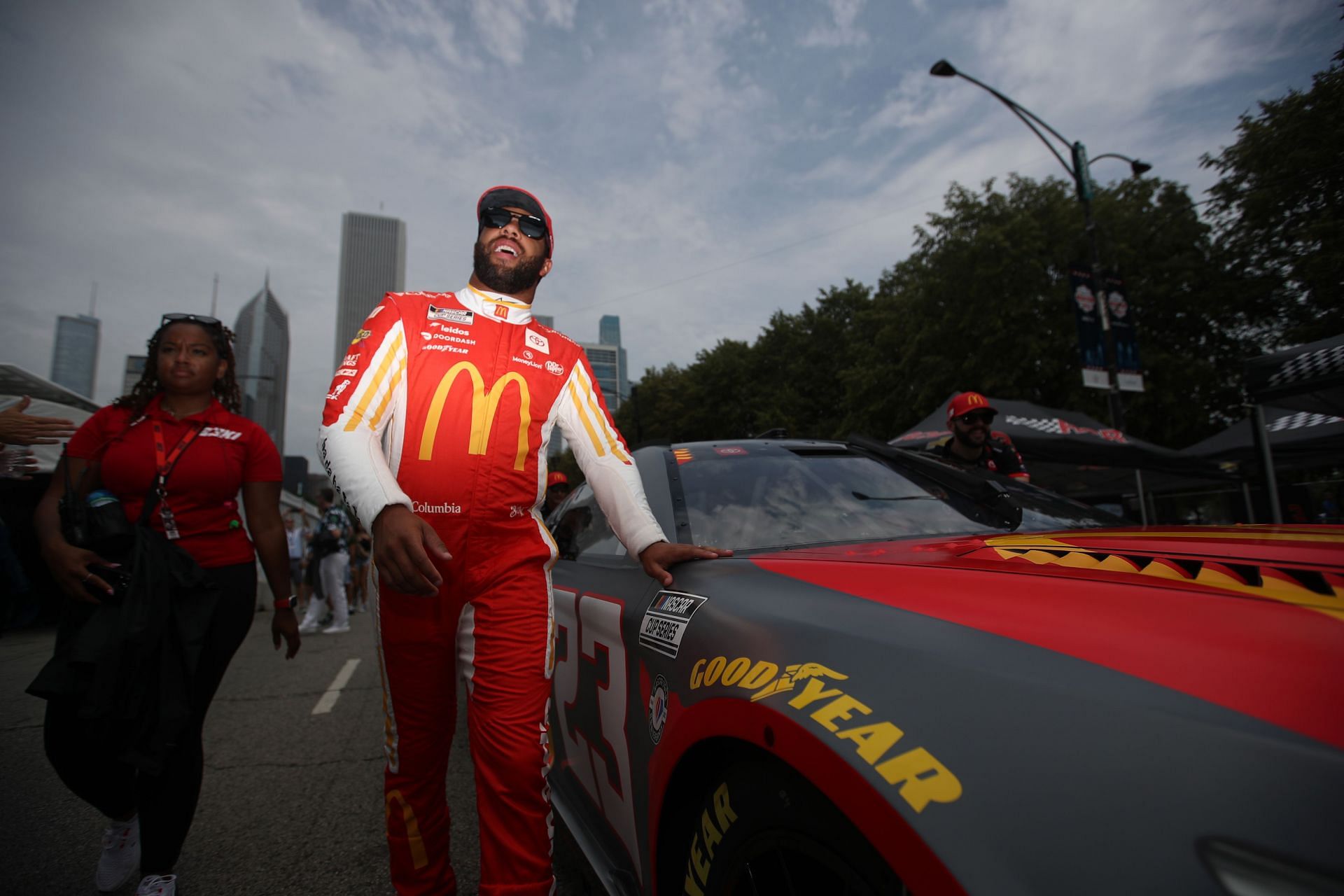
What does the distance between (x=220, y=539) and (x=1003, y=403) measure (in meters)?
8.54

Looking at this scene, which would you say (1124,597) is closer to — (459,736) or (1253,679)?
(1253,679)

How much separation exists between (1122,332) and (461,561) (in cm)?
1072

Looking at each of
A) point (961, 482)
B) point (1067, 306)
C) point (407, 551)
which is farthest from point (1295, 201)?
point (1067, 306)

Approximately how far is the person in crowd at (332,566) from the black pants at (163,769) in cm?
692

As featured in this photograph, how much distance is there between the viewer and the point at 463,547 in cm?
167

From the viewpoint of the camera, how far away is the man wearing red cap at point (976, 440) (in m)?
4.14

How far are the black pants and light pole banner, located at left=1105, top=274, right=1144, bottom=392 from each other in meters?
10.4

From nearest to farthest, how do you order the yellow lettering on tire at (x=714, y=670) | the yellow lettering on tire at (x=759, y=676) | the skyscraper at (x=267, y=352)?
the yellow lettering on tire at (x=759, y=676)
the yellow lettering on tire at (x=714, y=670)
the skyscraper at (x=267, y=352)

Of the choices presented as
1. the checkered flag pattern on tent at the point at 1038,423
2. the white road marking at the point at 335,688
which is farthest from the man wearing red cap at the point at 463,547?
the checkered flag pattern on tent at the point at 1038,423

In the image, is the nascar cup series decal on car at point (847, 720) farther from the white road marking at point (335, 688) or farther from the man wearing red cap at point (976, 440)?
the white road marking at point (335, 688)

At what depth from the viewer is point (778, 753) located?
1.00 m

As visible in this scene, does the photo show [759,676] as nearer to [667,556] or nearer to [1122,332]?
[667,556]

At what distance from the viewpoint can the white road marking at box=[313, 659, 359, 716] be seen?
4.60 m

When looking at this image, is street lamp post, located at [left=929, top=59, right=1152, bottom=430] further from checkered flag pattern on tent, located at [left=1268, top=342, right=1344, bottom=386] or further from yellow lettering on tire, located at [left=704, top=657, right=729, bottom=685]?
yellow lettering on tire, located at [left=704, top=657, right=729, bottom=685]
